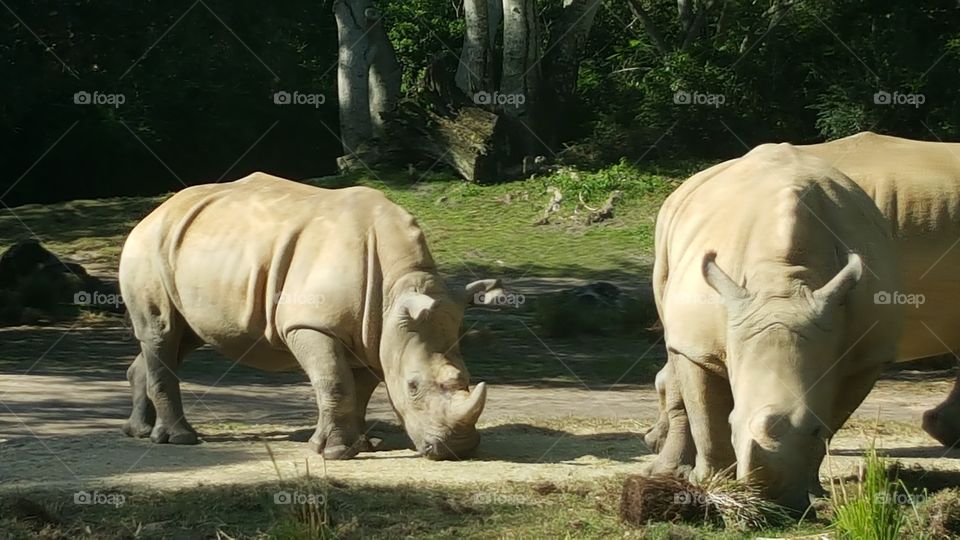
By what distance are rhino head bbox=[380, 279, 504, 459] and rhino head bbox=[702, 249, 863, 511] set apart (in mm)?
3009

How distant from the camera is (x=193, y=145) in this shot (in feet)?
99.7

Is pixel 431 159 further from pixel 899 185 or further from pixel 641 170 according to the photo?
pixel 899 185

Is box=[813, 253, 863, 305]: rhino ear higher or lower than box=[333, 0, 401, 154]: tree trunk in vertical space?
higher

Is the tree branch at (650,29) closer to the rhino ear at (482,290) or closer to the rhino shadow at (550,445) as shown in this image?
the rhino shadow at (550,445)

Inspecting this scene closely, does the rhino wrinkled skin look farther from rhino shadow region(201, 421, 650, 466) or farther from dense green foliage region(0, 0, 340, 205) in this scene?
dense green foliage region(0, 0, 340, 205)

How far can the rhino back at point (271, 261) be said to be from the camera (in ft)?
38.8

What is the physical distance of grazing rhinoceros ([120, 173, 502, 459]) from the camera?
1156 cm

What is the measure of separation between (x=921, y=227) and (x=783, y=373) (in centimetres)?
308

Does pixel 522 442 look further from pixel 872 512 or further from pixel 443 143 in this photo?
pixel 443 143

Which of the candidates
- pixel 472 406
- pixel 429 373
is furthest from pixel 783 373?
pixel 429 373

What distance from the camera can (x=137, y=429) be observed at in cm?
1263

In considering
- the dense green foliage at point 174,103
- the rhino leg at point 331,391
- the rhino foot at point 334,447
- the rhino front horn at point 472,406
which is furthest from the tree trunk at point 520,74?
the rhino front horn at point 472,406

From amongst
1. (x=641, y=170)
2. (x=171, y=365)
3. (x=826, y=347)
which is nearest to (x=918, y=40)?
(x=641, y=170)

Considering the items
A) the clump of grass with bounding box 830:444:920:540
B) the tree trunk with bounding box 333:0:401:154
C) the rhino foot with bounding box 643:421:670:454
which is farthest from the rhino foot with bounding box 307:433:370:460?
the tree trunk with bounding box 333:0:401:154
